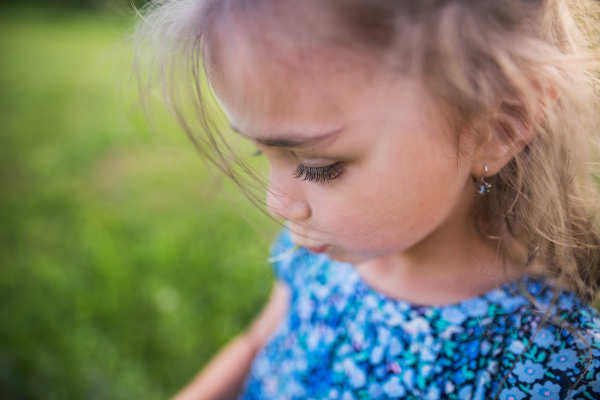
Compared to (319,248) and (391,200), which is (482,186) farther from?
(319,248)

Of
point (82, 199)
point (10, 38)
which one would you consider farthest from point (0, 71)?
point (82, 199)

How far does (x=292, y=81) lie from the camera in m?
0.72

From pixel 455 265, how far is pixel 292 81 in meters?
0.64

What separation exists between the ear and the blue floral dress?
1.13ft

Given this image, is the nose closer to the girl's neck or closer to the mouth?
the mouth

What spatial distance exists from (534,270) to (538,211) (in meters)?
0.16

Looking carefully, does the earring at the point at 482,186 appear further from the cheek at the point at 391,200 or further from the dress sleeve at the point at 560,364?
the dress sleeve at the point at 560,364

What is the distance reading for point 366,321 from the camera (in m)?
1.15

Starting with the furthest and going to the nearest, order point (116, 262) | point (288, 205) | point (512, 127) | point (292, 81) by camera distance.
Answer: point (116, 262) → point (288, 205) → point (512, 127) → point (292, 81)

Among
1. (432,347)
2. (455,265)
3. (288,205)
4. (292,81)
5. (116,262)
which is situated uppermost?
(292,81)

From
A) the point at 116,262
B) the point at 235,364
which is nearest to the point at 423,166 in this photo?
the point at 235,364

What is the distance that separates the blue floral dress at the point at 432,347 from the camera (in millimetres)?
907

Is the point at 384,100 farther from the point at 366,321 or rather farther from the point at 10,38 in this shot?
the point at 10,38

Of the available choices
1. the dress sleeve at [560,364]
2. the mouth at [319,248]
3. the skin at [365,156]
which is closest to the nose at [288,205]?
the skin at [365,156]
